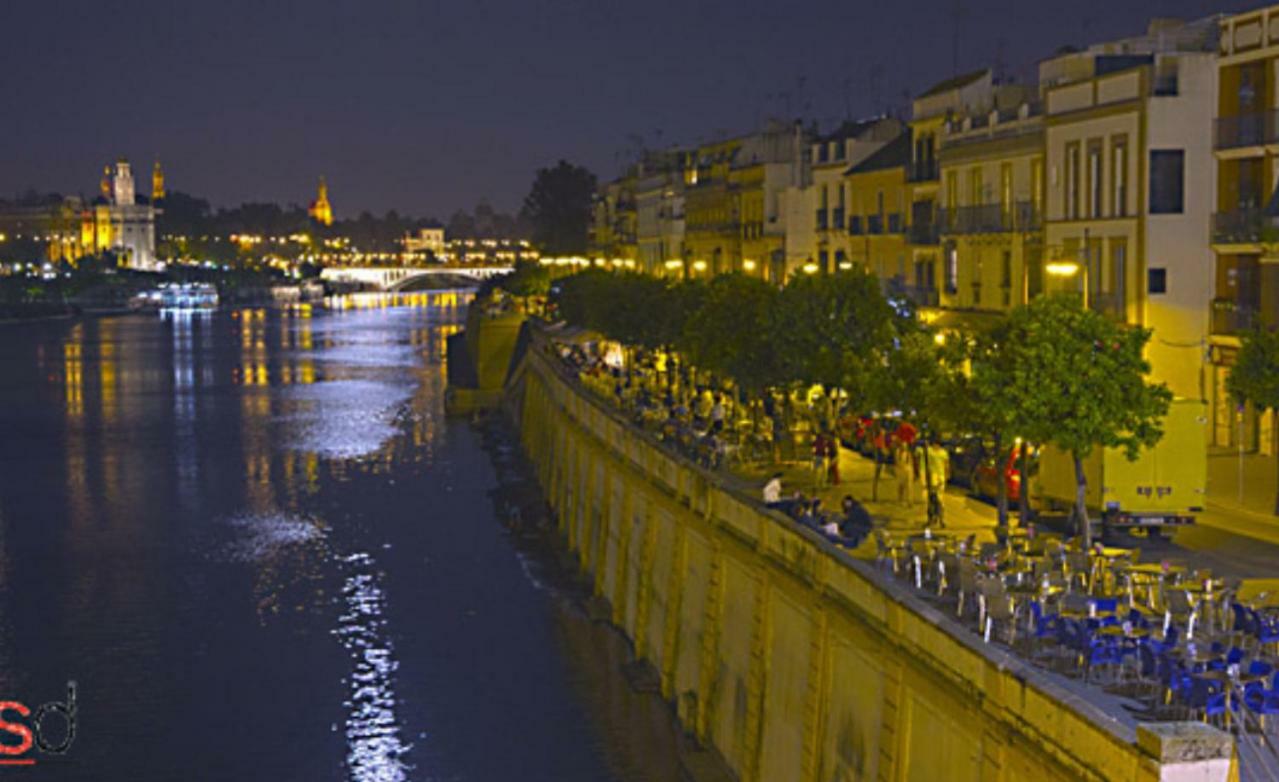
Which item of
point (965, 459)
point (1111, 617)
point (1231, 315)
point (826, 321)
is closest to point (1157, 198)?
point (1231, 315)

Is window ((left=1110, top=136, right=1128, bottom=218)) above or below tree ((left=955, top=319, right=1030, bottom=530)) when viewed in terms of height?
above

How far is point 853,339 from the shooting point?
44.6 meters

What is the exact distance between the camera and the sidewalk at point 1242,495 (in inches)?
1156

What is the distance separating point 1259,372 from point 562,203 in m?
159

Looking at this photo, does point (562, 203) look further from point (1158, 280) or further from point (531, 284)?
point (1158, 280)

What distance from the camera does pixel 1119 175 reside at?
4091cm

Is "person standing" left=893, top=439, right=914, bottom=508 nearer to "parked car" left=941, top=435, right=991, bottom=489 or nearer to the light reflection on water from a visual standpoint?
"parked car" left=941, top=435, right=991, bottom=489

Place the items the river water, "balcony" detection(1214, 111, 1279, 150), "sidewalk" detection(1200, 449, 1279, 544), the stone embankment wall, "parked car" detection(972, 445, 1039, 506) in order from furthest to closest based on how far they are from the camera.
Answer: "balcony" detection(1214, 111, 1279, 150)
the river water
"parked car" detection(972, 445, 1039, 506)
"sidewalk" detection(1200, 449, 1279, 544)
the stone embankment wall

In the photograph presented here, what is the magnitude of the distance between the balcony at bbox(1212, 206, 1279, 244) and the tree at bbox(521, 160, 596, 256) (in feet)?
480

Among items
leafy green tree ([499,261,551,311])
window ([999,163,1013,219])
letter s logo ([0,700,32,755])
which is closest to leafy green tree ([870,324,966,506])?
window ([999,163,1013,219])

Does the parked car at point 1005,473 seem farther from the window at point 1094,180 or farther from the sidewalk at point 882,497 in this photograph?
the window at point 1094,180

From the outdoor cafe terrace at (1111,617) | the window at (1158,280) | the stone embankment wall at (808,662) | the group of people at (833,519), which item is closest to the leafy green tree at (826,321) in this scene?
the stone embankment wall at (808,662)

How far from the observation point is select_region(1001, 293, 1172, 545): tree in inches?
1077

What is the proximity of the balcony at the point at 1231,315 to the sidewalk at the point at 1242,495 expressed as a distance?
106 inches
